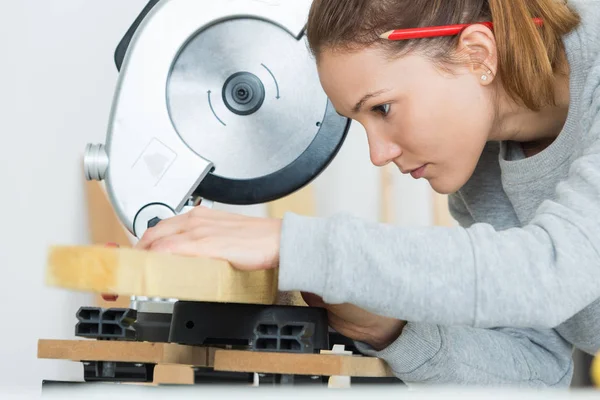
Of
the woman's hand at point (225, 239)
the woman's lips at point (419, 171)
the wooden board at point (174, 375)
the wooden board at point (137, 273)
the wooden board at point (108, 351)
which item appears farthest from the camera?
the wooden board at point (174, 375)

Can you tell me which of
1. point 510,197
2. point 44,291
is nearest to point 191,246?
point 510,197

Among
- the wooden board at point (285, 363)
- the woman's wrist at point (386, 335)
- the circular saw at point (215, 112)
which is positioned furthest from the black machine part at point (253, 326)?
the circular saw at point (215, 112)

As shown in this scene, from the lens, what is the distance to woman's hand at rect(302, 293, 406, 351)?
97 centimetres

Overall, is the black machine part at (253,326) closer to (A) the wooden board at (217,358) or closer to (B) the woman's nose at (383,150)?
(A) the wooden board at (217,358)

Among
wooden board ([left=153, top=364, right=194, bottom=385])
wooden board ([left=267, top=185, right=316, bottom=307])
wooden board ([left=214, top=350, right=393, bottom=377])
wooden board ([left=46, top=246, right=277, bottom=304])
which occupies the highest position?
wooden board ([left=267, top=185, right=316, bottom=307])

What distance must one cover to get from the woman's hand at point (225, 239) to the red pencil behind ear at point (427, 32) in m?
0.43

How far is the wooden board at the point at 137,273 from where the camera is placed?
0.60 metres

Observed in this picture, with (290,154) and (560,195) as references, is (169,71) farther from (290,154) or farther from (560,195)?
(560,195)

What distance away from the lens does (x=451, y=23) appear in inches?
45.6

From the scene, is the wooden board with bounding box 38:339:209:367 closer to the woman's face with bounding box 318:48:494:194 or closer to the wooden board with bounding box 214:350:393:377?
the wooden board with bounding box 214:350:393:377

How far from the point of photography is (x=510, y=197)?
136cm

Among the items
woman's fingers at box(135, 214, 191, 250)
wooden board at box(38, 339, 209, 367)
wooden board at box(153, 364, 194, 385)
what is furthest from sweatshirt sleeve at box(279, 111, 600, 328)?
wooden board at box(153, 364, 194, 385)

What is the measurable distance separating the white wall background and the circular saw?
569mm

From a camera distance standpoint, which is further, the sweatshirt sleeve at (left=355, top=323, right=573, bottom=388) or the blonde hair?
the blonde hair
